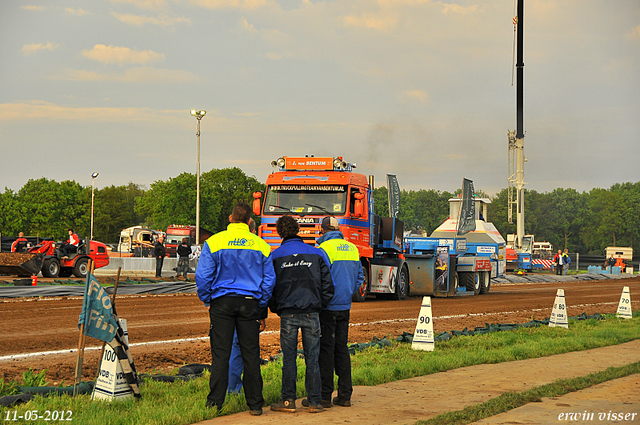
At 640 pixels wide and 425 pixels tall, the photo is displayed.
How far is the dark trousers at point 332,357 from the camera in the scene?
7.32 m

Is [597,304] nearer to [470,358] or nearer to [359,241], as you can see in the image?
[359,241]

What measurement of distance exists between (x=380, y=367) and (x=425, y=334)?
6.96ft

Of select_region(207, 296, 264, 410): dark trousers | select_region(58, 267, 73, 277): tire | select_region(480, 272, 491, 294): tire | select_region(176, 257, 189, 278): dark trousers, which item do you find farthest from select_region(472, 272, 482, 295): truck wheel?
select_region(207, 296, 264, 410): dark trousers

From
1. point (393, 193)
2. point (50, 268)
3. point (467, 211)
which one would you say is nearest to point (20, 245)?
point (50, 268)

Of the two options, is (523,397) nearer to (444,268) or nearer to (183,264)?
(444,268)

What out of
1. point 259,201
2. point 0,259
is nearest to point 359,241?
point 259,201

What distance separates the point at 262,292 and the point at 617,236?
431 feet

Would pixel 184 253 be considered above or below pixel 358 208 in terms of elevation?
below

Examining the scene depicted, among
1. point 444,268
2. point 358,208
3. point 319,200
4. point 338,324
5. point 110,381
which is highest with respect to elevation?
point 319,200

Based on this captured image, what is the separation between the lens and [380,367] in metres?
9.48

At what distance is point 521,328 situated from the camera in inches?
590

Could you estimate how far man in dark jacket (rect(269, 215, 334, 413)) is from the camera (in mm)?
6945

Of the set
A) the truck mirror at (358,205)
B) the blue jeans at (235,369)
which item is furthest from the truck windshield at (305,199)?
the blue jeans at (235,369)

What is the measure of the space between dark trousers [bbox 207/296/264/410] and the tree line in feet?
189
